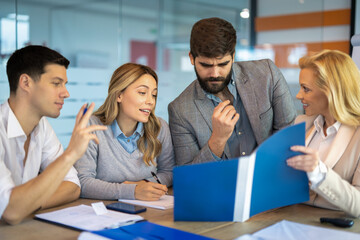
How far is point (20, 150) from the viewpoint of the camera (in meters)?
2.01

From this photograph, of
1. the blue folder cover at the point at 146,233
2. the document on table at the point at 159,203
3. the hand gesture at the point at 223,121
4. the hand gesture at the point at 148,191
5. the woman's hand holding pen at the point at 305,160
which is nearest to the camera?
the blue folder cover at the point at 146,233

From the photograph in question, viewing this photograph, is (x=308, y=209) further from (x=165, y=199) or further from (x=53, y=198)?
(x=53, y=198)

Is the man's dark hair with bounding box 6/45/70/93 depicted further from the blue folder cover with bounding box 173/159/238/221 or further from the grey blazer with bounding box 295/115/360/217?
the grey blazer with bounding box 295/115/360/217

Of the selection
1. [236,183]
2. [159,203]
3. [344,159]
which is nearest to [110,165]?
[159,203]

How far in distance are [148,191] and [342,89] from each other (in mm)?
1016

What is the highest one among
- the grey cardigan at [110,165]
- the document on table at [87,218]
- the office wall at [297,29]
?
the office wall at [297,29]

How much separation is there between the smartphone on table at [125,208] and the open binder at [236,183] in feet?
0.66

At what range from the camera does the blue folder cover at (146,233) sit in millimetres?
1526

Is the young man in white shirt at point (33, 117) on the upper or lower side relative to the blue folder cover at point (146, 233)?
upper

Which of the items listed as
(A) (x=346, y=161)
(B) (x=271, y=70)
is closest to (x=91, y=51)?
(B) (x=271, y=70)

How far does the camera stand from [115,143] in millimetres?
2447

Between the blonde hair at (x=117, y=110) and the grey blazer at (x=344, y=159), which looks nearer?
the grey blazer at (x=344, y=159)

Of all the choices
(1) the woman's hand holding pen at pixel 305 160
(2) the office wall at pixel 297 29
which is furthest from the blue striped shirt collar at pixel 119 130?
(2) the office wall at pixel 297 29

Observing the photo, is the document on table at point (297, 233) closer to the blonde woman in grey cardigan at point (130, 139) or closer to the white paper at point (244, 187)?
the white paper at point (244, 187)
